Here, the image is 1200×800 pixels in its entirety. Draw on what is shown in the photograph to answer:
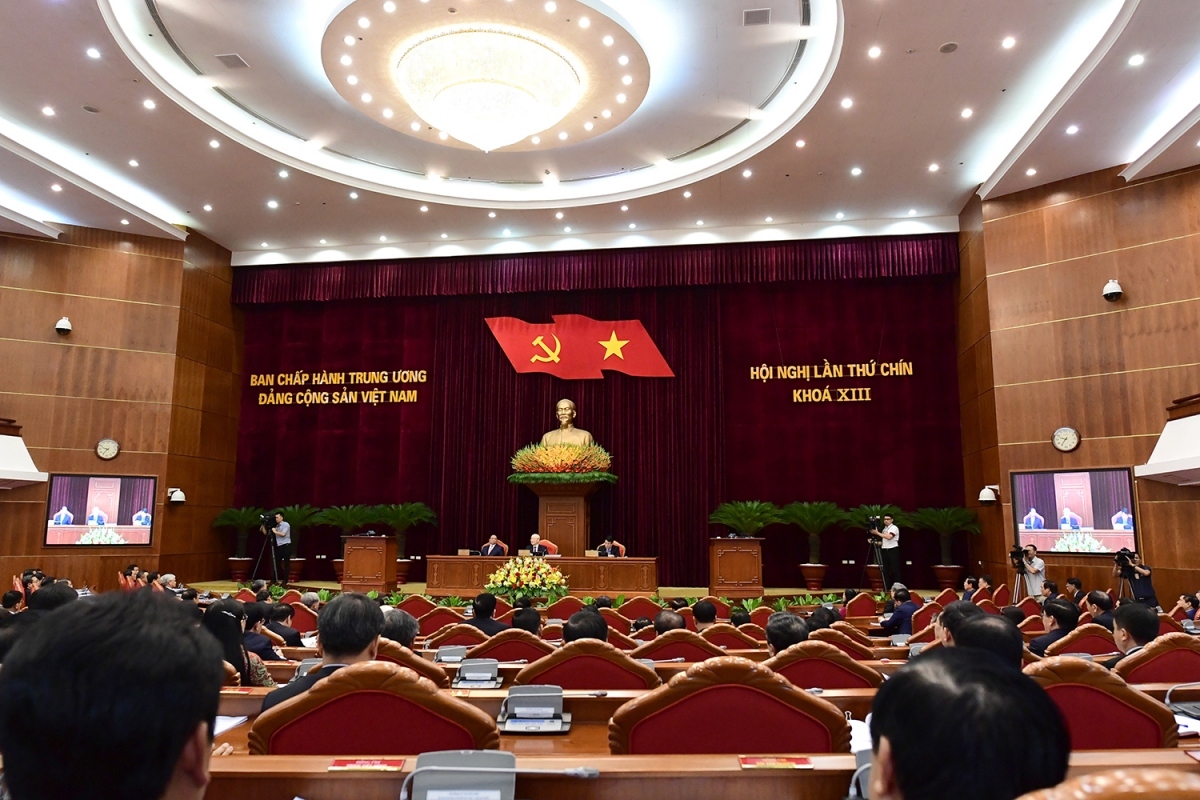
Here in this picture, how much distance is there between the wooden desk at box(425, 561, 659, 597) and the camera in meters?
11.1

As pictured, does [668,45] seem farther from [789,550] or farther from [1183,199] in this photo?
[789,550]

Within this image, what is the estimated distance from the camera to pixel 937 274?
13.0 metres

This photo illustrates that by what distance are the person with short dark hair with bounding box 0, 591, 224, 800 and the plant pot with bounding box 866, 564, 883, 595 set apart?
1218cm

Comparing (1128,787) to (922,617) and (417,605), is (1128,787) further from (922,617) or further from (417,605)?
(417,605)

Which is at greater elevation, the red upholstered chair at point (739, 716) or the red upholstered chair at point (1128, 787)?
the red upholstered chair at point (1128, 787)

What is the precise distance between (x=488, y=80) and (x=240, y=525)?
9.07 m

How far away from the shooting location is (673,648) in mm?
3752

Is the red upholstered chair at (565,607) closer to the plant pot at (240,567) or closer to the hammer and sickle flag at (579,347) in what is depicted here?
the hammer and sickle flag at (579,347)

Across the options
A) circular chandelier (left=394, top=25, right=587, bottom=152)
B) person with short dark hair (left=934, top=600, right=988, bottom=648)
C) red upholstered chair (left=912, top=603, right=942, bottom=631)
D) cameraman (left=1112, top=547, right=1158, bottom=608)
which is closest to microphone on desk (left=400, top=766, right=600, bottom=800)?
person with short dark hair (left=934, top=600, right=988, bottom=648)

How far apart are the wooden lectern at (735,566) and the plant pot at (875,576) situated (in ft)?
6.27

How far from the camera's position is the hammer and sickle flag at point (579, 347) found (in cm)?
1412

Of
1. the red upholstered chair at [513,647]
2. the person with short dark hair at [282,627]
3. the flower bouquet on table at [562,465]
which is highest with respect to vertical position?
the flower bouquet on table at [562,465]

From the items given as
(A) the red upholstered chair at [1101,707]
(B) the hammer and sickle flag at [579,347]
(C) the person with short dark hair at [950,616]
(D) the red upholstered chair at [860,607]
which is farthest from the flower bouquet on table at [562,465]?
(A) the red upholstered chair at [1101,707]

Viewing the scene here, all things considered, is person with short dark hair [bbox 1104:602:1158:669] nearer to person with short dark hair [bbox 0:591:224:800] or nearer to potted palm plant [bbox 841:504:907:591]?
person with short dark hair [bbox 0:591:224:800]
